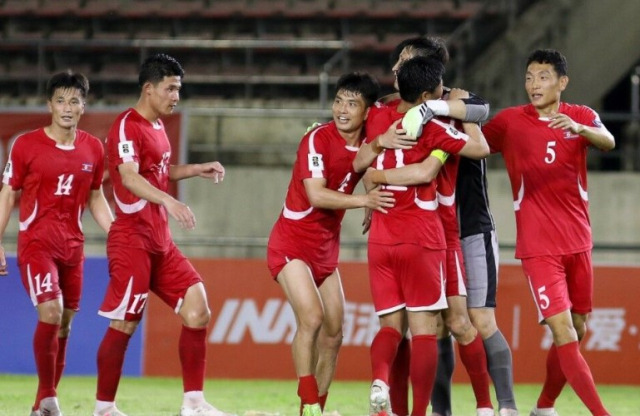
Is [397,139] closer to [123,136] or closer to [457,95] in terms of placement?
[457,95]

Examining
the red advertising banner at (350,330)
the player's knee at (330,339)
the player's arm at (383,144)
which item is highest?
the player's arm at (383,144)

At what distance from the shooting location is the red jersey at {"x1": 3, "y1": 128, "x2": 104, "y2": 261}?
8.04m

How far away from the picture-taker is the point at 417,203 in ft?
23.2

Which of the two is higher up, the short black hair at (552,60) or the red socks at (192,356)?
the short black hair at (552,60)

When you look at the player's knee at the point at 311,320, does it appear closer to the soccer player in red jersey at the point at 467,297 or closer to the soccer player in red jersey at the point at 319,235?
the soccer player in red jersey at the point at 319,235

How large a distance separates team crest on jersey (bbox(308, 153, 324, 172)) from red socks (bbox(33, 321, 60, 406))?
2005 millimetres

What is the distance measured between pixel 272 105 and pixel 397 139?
895cm

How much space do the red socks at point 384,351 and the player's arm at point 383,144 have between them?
98cm

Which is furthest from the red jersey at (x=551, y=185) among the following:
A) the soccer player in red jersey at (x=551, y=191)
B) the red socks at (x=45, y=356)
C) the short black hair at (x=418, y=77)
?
the red socks at (x=45, y=356)

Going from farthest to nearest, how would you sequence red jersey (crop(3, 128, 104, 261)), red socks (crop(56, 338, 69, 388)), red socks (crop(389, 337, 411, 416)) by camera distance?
red socks (crop(56, 338, 69, 388)) → red jersey (crop(3, 128, 104, 261)) → red socks (crop(389, 337, 411, 416))

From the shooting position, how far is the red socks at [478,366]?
7.49 m

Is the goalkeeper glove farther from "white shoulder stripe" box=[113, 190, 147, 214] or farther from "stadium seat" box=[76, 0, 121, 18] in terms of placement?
"stadium seat" box=[76, 0, 121, 18]

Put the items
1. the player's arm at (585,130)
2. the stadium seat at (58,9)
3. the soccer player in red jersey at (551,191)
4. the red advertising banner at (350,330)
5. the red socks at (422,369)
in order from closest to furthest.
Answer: the red socks at (422,369)
the player's arm at (585,130)
the soccer player in red jersey at (551,191)
the red advertising banner at (350,330)
the stadium seat at (58,9)

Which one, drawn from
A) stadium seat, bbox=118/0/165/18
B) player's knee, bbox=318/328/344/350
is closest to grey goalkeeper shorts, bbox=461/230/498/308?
player's knee, bbox=318/328/344/350
